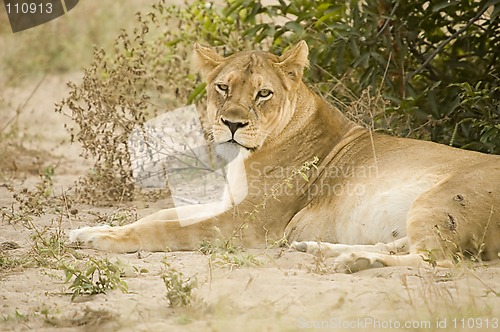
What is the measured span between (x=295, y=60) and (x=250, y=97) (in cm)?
43

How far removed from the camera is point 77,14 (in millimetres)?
12422

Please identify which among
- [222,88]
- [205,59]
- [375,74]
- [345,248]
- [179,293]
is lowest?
[345,248]

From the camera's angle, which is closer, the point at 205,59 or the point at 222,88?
the point at 222,88

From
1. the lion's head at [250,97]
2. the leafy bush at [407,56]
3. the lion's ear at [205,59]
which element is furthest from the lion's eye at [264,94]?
the leafy bush at [407,56]

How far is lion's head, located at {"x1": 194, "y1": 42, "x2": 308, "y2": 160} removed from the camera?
5.40 m

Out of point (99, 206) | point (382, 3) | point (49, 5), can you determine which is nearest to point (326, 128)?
point (382, 3)

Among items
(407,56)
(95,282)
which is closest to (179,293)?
(95,282)

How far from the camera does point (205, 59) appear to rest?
588 cm

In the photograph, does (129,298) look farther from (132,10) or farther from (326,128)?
(132,10)

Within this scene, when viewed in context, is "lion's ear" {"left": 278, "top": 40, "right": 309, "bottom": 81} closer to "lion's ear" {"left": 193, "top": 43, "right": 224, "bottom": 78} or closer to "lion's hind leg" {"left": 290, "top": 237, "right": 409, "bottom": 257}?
"lion's ear" {"left": 193, "top": 43, "right": 224, "bottom": 78}

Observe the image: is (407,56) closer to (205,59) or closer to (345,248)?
(205,59)

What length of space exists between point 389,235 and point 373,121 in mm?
1552

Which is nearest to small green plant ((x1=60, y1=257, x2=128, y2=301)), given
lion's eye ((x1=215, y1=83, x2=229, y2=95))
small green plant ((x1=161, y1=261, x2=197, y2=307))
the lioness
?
small green plant ((x1=161, y1=261, x2=197, y2=307))

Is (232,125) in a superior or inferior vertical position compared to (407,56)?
superior
